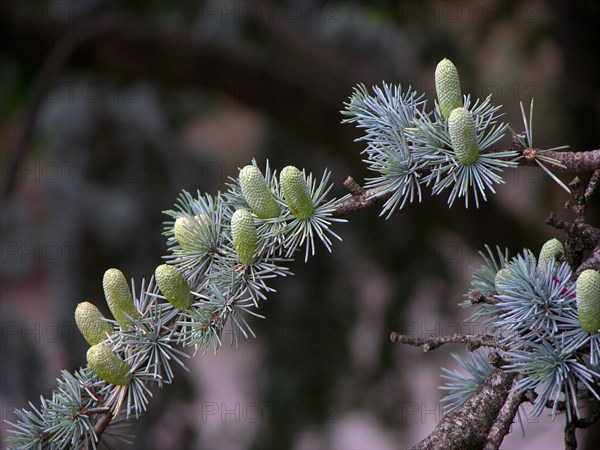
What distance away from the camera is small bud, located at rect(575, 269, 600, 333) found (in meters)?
0.36

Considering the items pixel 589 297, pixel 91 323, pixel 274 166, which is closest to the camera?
pixel 589 297

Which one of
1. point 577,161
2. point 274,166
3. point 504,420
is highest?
point 274,166

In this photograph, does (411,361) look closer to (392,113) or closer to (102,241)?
(102,241)

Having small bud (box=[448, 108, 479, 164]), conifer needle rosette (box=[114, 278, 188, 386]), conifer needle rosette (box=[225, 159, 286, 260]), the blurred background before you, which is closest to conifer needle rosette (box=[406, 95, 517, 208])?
small bud (box=[448, 108, 479, 164])

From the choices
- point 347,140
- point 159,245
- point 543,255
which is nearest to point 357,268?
point 347,140

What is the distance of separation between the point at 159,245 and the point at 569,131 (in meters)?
0.97

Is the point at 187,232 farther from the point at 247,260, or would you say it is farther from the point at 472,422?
the point at 472,422

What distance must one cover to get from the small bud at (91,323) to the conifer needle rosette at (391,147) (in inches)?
8.9

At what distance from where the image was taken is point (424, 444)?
390 mm

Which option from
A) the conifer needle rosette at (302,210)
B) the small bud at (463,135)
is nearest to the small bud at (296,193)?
the conifer needle rosette at (302,210)

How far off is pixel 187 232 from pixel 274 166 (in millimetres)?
1262

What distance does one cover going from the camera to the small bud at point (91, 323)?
1.54 ft

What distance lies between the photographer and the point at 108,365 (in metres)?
0.43

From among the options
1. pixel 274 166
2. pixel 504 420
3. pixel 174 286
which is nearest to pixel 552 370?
pixel 504 420
